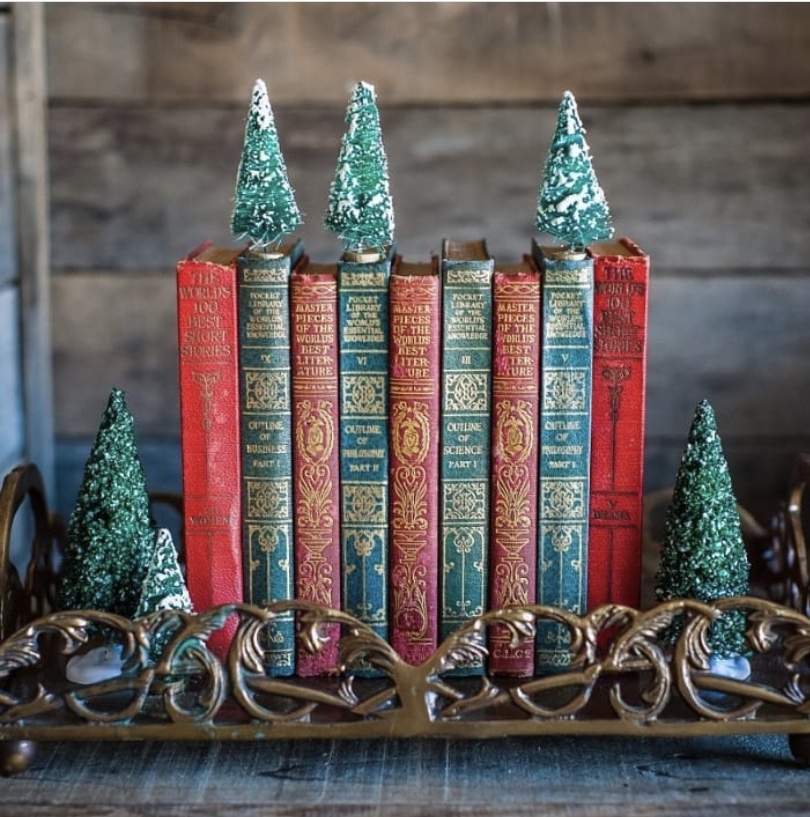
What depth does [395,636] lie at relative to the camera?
92 centimetres

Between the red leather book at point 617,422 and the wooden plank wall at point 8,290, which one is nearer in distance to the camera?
the red leather book at point 617,422

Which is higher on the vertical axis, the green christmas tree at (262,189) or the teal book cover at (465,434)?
the green christmas tree at (262,189)

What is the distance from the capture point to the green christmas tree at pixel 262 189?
0.89 metres

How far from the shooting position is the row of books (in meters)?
0.87

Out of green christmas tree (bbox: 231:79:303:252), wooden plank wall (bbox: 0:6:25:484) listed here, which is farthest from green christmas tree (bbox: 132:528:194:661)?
wooden plank wall (bbox: 0:6:25:484)

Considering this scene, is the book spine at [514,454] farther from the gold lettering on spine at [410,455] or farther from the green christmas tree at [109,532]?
the green christmas tree at [109,532]

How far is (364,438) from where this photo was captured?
0.89 m

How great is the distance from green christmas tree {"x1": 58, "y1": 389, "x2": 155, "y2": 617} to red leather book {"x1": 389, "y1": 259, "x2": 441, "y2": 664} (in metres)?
0.18

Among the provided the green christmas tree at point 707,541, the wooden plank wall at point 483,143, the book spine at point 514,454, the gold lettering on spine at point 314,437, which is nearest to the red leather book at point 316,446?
the gold lettering on spine at point 314,437

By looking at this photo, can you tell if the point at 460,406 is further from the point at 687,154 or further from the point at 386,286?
the point at 687,154

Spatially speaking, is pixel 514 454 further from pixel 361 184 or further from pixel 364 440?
pixel 361 184

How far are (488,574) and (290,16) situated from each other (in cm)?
70

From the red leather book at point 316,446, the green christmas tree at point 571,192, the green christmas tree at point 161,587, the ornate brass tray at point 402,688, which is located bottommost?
the ornate brass tray at point 402,688

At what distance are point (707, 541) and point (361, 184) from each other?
336 millimetres
